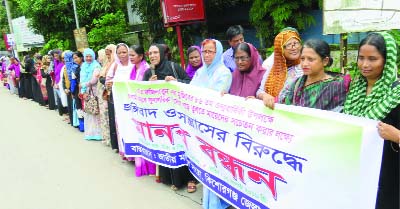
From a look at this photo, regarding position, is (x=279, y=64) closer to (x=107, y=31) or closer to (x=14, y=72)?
(x=107, y=31)

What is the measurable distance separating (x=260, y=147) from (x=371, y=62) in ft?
3.04

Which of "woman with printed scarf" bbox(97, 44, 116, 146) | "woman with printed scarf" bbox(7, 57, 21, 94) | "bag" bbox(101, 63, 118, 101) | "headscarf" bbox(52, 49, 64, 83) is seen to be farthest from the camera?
"woman with printed scarf" bbox(7, 57, 21, 94)

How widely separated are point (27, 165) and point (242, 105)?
422 centimetres

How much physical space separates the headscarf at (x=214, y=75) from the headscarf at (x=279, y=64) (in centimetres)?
50

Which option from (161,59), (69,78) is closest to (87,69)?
(69,78)

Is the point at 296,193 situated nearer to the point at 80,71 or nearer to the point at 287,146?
the point at 287,146

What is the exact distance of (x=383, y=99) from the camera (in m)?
1.96

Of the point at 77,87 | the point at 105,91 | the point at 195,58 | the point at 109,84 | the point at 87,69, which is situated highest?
the point at 195,58

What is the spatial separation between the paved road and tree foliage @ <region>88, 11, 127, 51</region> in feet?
19.0

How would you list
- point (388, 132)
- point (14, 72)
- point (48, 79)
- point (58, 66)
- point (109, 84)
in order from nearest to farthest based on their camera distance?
point (388, 132)
point (109, 84)
point (58, 66)
point (48, 79)
point (14, 72)

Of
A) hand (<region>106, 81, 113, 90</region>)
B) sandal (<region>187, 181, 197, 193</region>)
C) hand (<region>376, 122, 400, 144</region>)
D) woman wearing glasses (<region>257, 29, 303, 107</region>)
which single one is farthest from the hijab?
hand (<region>376, 122, 400, 144</region>)

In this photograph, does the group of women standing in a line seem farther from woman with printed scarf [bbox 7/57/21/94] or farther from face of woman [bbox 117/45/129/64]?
woman with printed scarf [bbox 7/57/21/94]

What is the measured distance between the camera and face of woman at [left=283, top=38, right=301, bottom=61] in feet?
9.32

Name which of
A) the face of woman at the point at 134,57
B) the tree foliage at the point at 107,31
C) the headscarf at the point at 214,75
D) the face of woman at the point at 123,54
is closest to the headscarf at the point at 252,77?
the headscarf at the point at 214,75
